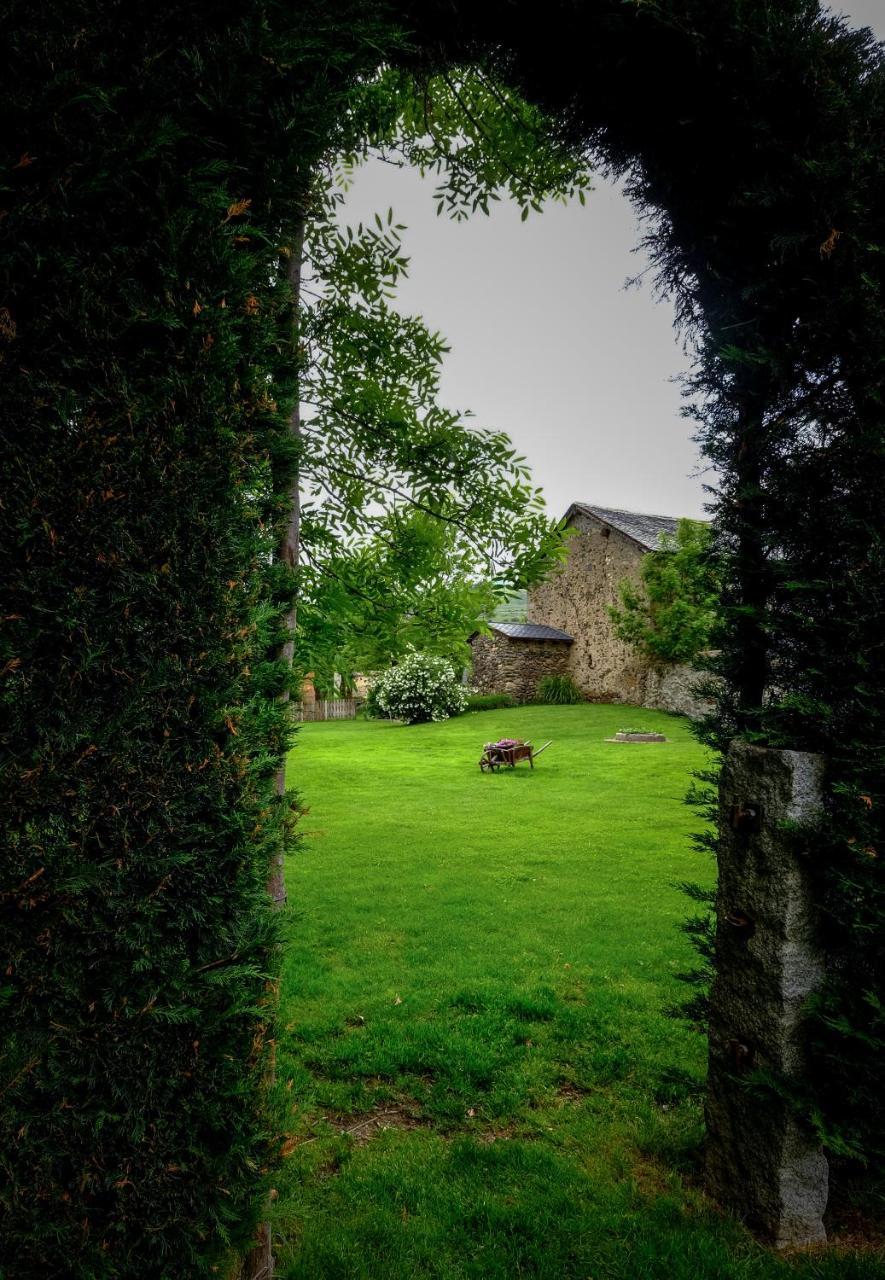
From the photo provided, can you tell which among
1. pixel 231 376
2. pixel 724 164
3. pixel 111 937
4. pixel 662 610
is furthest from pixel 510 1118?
pixel 662 610

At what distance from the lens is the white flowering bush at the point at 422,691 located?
2506 cm

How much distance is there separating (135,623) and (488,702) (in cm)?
2641

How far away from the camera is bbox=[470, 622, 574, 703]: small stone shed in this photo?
95.6ft

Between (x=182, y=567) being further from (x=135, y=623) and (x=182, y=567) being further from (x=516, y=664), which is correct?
(x=516, y=664)

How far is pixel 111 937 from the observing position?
175cm

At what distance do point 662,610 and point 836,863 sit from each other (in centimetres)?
2144

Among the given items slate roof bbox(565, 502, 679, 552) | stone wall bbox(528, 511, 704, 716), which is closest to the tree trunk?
stone wall bbox(528, 511, 704, 716)

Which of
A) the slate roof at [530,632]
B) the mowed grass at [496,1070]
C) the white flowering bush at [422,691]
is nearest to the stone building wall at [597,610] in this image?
the slate roof at [530,632]

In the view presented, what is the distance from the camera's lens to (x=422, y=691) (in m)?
25.1

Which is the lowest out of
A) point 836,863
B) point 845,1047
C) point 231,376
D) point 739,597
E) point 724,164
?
point 845,1047

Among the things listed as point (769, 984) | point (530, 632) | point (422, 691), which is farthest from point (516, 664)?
point (769, 984)

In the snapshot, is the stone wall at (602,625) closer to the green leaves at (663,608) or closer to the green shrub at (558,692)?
the green shrub at (558,692)

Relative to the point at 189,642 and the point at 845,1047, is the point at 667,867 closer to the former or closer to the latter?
the point at 845,1047

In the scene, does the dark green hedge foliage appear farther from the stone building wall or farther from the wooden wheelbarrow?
the stone building wall
